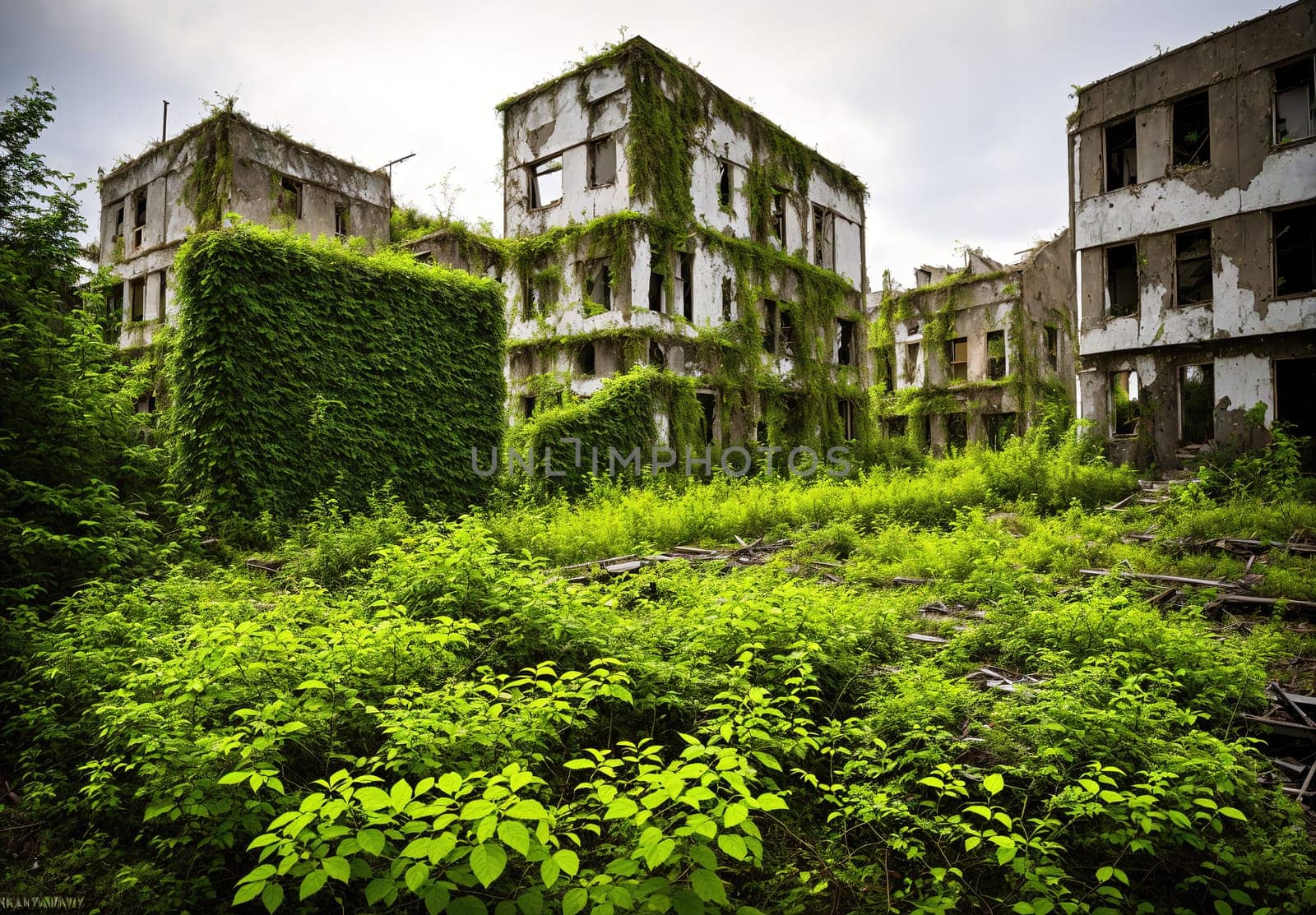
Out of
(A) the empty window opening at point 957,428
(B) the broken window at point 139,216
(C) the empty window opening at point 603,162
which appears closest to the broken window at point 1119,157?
(A) the empty window opening at point 957,428

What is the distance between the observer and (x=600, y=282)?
1986 cm

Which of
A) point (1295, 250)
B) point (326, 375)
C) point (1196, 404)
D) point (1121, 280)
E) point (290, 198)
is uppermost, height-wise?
point (290, 198)

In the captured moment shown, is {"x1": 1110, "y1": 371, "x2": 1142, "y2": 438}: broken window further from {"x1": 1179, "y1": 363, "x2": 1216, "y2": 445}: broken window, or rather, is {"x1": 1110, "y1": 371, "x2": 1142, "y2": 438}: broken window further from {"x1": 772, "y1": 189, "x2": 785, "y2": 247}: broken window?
{"x1": 772, "y1": 189, "x2": 785, "y2": 247}: broken window

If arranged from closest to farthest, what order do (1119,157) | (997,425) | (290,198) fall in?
(1119,157), (290,198), (997,425)

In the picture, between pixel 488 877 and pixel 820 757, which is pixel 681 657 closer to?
pixel 820 757

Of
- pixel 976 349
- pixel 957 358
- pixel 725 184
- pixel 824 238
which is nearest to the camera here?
pixel 725 184

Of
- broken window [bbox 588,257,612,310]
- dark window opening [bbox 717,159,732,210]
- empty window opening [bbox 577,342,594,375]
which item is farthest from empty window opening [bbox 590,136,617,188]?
empty window opening [bbox 577,342,594,375]

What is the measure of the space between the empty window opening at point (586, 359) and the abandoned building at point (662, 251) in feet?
0.16

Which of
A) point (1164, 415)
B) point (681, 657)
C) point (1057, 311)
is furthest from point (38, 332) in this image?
point (1057, 311)

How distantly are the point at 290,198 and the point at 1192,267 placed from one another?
77.9ft

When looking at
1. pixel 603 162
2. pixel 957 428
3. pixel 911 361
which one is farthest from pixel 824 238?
pixel 957 428

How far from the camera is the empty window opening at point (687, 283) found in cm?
2020

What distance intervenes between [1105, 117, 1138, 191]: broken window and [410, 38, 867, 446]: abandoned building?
803cm

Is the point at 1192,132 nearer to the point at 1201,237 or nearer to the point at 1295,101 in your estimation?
the point at 1295,101
